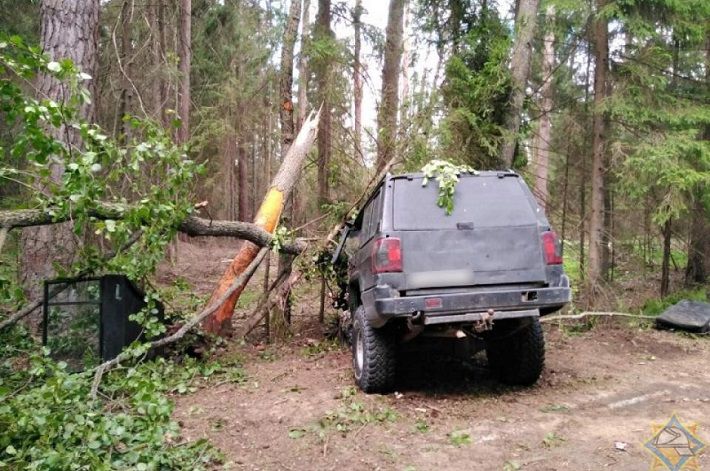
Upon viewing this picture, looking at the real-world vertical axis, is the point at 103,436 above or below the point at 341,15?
below


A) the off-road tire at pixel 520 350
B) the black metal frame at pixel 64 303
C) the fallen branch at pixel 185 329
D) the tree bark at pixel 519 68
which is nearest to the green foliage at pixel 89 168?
the black metal frame at pixel 64 303

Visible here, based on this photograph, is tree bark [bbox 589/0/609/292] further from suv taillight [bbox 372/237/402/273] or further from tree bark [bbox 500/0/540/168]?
suv taillight [bbox 372/237/402/273]

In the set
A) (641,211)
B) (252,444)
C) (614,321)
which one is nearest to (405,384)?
(252,444)

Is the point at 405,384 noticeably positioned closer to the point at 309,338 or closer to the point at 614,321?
the point at 309,338

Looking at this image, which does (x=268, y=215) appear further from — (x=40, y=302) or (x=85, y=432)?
(x=85, y=432)

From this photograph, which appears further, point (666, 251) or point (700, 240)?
point (700, 240)

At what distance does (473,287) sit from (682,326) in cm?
547

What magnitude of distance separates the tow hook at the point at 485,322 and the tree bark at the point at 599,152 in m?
6.14

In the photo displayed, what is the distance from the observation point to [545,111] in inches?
422

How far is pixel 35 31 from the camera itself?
44.0ft

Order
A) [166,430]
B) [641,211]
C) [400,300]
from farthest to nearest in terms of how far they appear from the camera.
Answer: [641,211] < [400,300] < [166,430]

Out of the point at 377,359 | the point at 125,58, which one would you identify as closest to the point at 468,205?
the point at 377,359

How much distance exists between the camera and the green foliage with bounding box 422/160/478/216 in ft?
16.9

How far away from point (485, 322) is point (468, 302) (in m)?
0.24
